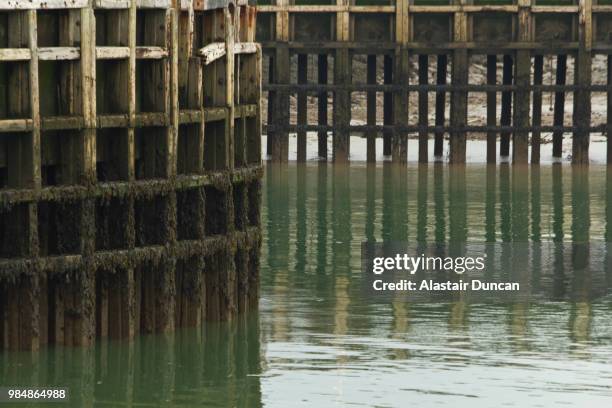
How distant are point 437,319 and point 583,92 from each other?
90.3ft

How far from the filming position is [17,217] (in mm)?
23078

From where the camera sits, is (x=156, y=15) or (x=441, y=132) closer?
(x=156, y=15)

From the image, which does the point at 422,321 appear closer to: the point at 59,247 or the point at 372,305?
the point at 372,305

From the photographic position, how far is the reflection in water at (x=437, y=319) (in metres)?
23.7

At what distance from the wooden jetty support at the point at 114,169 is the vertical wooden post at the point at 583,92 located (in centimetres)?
2977

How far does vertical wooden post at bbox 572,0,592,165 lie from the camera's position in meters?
55.0

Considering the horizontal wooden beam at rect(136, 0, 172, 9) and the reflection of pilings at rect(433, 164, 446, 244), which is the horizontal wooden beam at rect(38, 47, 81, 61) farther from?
the reflection of pilings at rect(433, 164, 446, 244)

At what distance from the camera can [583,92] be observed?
2179 inches

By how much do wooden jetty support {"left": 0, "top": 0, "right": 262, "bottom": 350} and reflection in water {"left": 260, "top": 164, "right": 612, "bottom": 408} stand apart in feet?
5.43

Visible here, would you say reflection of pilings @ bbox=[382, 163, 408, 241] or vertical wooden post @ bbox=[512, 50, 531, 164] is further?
vertical wooden post @ bbox=[512, 50, 531, 164]

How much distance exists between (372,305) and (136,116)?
668 centimetres

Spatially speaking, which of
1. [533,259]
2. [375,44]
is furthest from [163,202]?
[375,44]

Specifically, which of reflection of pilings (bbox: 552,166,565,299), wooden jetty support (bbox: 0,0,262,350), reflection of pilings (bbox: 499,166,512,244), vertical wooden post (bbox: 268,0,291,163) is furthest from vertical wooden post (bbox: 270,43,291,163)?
wooden jetty support (bbox: 0,0,262,350)

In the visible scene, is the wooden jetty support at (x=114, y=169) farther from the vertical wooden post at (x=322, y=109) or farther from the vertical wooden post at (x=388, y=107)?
the vertical wooden post at (x=388, y=107)
